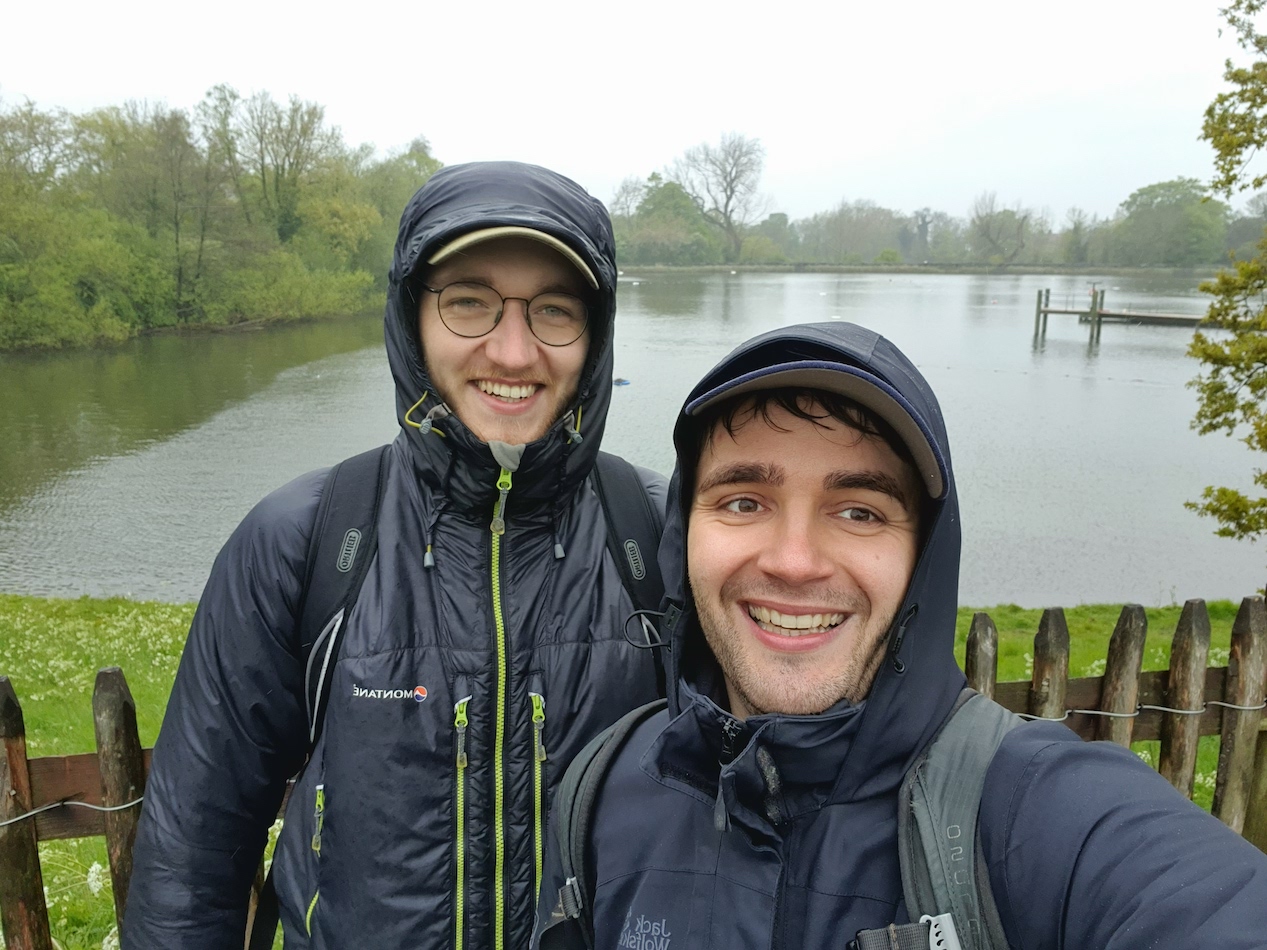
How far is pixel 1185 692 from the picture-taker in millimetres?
3424

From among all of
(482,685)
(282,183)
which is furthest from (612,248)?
(282,183)

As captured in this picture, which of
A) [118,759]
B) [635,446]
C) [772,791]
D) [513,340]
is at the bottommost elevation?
[635,446]

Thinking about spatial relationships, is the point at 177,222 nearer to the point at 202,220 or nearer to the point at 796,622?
the point at 202,220

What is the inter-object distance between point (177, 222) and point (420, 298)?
48.8 metres

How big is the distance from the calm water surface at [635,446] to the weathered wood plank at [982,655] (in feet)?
31.5

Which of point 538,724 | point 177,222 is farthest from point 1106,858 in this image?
point 177,222

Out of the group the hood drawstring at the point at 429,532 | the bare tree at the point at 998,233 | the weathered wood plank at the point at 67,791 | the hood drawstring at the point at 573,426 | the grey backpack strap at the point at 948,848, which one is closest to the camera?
the grey backpack strap at the point at 948,848

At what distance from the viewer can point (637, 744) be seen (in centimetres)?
162

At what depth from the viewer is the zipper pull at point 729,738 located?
1399 mm

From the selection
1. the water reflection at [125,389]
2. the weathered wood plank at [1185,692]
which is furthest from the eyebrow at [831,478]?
the water reflection at [125,389]

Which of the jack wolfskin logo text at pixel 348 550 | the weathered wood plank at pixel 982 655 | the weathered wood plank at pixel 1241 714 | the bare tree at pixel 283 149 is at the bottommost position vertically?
the weathered wood plank at pixel 1241 714

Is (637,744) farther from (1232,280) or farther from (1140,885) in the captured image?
(1232,280)

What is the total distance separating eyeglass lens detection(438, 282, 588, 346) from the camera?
81.9 inches

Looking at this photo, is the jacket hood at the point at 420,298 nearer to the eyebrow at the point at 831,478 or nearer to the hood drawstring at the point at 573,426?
the hood drawstring at the point at 573,426
